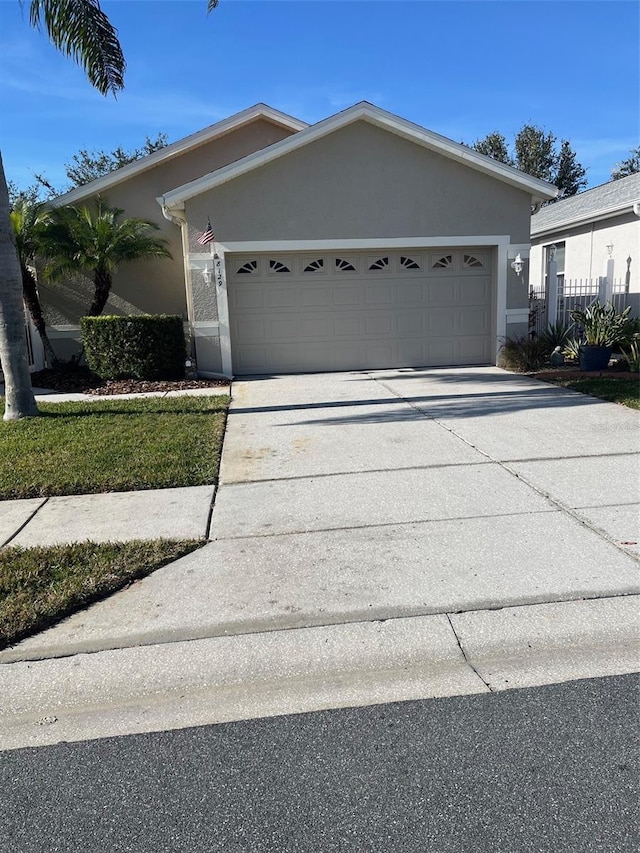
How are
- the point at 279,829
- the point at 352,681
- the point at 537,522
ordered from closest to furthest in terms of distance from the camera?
the point at 279,829, the point at 352,681, the point at 537,522

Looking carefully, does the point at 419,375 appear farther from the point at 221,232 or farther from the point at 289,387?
the point at 221,232

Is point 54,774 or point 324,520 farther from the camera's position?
point 324,520

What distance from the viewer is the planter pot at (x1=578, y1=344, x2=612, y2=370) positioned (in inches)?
499

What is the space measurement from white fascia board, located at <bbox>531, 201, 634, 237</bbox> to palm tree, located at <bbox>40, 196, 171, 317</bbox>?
34.5 ft

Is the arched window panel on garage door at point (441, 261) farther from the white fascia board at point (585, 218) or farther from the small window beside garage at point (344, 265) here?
the white fascia board at point (585, 218)

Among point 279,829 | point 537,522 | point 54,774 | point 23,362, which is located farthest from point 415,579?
point 23,362

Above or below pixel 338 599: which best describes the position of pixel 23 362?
above

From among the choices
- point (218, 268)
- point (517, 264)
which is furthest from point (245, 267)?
point (517, 264)

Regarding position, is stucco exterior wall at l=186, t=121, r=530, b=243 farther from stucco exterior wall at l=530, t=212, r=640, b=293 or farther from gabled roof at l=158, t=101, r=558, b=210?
stucco exterior wall at l=530, t=212, r=640, b=293

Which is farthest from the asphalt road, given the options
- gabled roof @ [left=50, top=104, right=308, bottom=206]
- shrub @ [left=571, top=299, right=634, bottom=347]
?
gabled roof @ [left=50, top=104, right=308, bottom=206]

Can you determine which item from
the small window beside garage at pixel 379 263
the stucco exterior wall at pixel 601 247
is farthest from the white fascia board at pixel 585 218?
the small window beside garage at pixel 379 263

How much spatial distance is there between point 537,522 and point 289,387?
7.56m

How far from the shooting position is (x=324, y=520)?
538cm

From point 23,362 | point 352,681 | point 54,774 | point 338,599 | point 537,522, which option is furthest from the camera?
point 23,362
